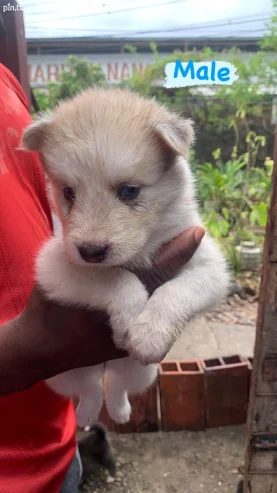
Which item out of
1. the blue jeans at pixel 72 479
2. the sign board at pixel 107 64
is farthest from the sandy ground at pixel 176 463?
the sign board at pixel 107 64

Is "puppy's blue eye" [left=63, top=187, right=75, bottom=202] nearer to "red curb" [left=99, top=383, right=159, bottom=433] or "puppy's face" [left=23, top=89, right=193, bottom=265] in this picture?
"puppy's face" [left=23, top=89, right=193, bottom=265]

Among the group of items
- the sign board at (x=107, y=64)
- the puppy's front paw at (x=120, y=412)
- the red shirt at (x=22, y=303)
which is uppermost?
the sign board at (x=107, y=64)

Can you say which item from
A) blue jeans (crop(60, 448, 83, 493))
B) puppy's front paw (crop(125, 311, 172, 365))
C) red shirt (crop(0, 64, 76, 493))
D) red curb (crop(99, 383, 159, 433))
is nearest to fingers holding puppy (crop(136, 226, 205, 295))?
puppy's front paw (crop(125, 311, 172, 365))

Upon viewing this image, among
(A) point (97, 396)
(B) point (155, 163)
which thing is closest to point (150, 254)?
(B) point (155, 163)

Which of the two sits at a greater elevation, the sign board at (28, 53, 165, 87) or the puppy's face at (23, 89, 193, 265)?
the sign board at (28, 53, 165, 87)

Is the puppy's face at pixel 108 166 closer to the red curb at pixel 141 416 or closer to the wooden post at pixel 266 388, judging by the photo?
the wooden post at pixel 266 388

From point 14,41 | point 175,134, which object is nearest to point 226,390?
point 175,134
